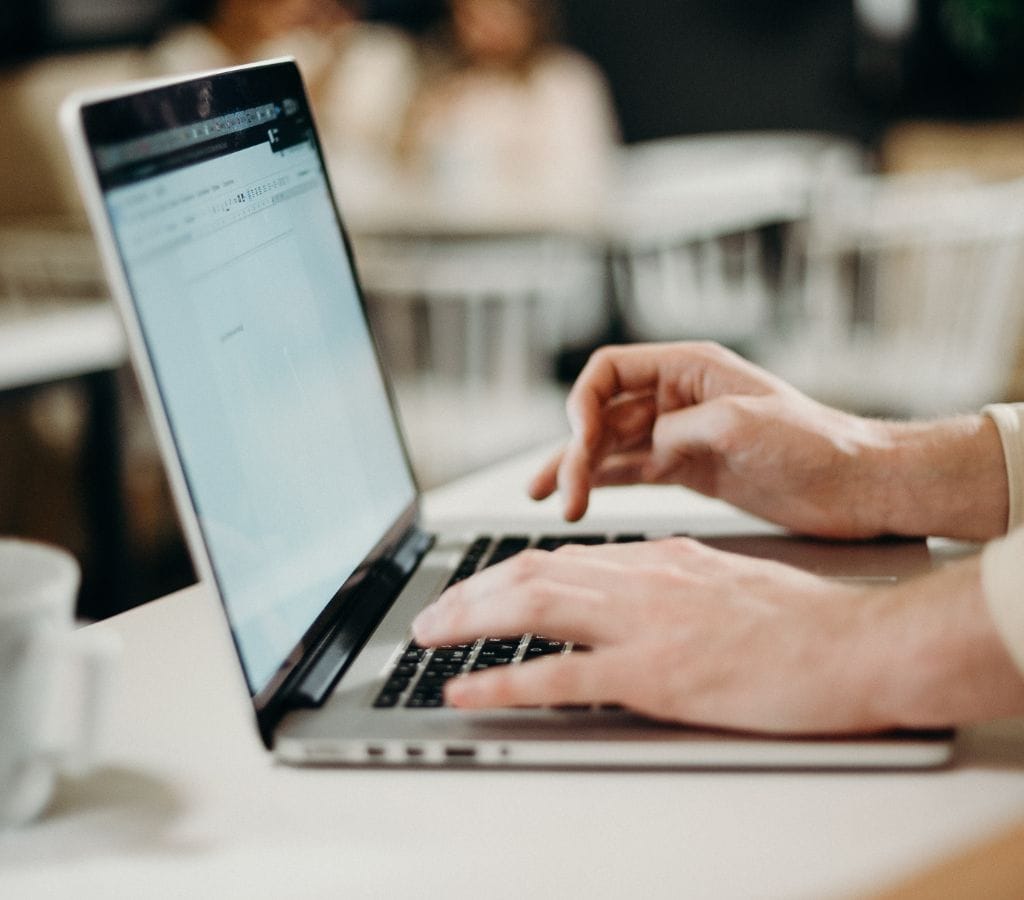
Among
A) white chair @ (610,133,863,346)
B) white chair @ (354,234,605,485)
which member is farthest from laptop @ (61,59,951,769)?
white chair @ (610,133,863,346)

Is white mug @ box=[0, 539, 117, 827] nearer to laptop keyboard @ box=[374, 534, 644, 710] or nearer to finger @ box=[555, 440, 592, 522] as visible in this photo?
laptop keyboard @ box=[374, 534, 644, 710]

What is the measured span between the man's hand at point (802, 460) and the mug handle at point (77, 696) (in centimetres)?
35

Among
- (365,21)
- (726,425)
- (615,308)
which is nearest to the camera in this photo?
(726,425)

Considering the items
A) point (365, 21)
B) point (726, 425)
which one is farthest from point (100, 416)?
point (365, 21)

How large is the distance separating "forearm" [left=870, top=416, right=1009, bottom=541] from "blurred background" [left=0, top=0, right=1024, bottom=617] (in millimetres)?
1490

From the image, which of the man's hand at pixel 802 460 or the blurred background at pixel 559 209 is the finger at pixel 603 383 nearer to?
the man's hand at pixel 802 460

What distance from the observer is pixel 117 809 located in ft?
1.91

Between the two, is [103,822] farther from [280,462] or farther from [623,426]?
[623,426]

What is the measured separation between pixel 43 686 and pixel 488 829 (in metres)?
0.20

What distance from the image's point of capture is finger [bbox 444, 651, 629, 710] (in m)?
0.59

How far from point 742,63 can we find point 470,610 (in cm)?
506

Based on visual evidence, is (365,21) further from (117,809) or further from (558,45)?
(117,809)

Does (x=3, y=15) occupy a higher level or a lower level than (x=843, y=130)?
higher

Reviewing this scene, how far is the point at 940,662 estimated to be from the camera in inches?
22.3
